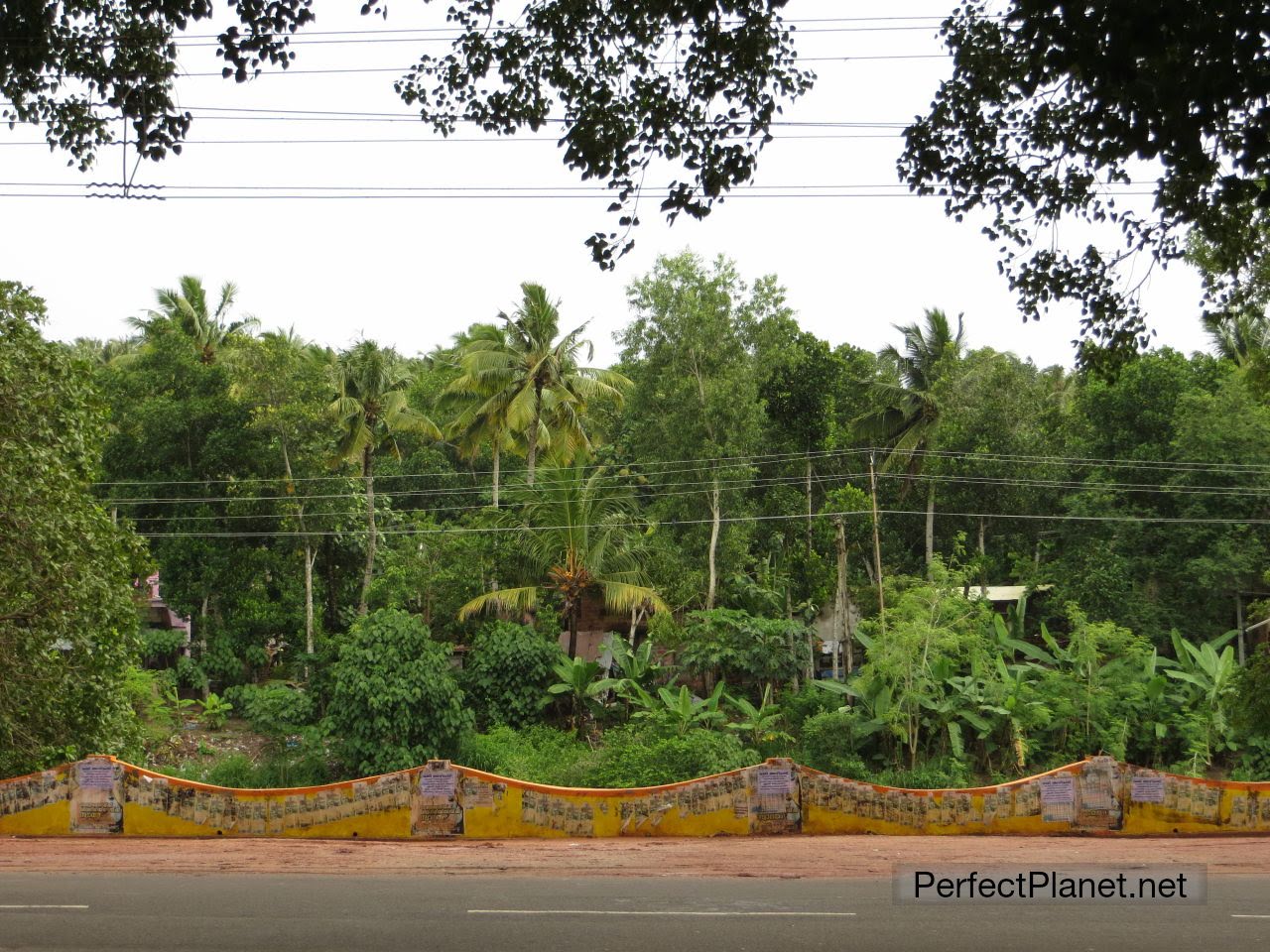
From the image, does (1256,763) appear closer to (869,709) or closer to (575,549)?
(869,709)

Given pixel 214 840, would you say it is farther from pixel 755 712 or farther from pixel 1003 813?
pixel 755 712

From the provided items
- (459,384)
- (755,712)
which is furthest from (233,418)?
(755,712)

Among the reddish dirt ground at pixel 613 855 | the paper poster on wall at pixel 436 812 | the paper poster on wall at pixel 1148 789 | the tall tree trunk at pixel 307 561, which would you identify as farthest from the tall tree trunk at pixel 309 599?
the paper poster on wall at pixel 1148 789

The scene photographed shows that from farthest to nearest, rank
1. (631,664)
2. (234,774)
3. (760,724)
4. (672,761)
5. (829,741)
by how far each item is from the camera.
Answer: (631,664)
(760,724)
(829,741)
(234,774)
(672,761)

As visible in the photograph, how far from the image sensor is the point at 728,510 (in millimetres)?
35344

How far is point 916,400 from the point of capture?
40.0m

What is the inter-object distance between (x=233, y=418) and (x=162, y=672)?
7881mm

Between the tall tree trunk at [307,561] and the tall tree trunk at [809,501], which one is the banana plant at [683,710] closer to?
the tall tree trunk at [809,501]

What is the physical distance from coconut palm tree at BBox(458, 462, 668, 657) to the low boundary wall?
558 inches

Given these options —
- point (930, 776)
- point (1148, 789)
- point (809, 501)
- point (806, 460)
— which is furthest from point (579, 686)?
point (1148, 789)

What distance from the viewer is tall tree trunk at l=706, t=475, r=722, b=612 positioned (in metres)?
34.4

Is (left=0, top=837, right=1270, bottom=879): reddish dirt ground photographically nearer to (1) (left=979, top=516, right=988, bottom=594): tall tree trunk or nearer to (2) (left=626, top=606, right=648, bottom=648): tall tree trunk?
(2) (left=626, top=606, right=648, bottom=648): tall tree trunk

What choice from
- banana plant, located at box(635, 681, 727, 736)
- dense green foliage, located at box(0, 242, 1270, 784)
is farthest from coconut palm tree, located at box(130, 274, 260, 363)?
banana plant, located at box(635, 681, 727, 736)

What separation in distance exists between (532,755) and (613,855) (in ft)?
38.8
